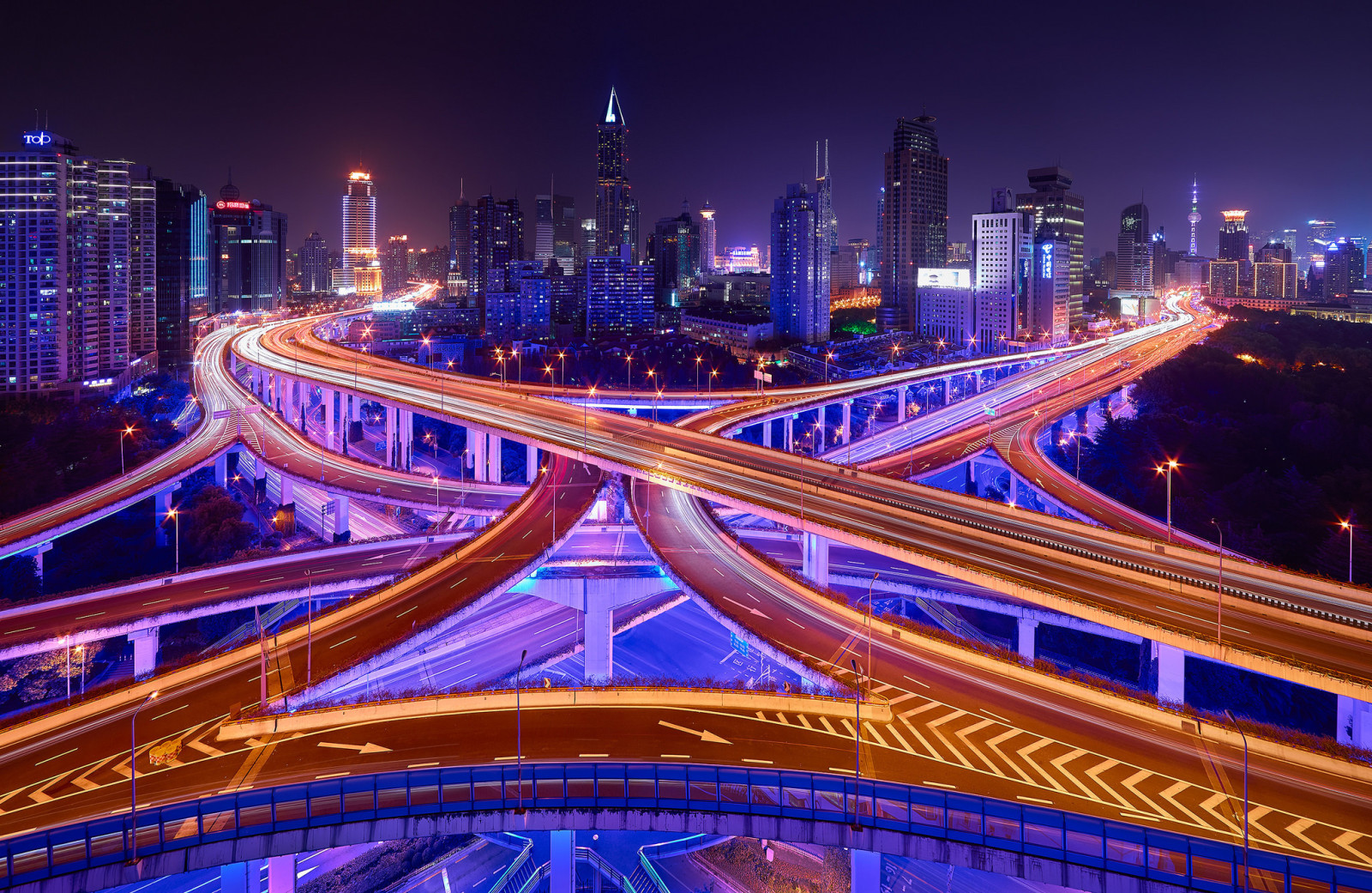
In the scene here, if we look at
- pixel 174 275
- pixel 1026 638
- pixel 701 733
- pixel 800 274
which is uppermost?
pixel 800 274

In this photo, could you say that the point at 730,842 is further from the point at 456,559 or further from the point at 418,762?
the point at 456,559

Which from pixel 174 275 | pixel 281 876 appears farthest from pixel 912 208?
pixel 281 876

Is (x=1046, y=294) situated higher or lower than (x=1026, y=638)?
higher

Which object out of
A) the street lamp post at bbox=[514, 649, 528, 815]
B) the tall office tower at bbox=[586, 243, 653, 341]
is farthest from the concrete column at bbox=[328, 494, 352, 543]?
the tall office tower at bbox=[586, 243, 653, 341]

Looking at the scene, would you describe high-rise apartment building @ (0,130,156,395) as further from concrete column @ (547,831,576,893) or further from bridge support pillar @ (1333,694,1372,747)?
bridge support pillar @ (1333,694,1372,747)

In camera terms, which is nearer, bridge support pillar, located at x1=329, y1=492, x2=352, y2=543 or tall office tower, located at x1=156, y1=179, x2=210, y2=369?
bridge support pillar, located at x1=329, y1=492, x2=352, y2=543

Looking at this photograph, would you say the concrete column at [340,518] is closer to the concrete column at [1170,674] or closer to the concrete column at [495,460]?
the concrete column at [495,460]

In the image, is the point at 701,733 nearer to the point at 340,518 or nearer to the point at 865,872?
the point at 865,872
